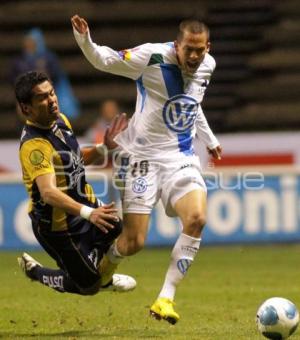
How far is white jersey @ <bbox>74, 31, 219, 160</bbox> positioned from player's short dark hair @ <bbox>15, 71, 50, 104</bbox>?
72cm

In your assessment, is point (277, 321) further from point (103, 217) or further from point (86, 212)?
point (86, 212)

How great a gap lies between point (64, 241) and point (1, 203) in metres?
5.67

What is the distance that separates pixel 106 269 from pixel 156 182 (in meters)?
0.71

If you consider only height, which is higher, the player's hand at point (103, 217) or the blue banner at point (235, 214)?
the player's hand at point (103, 217)

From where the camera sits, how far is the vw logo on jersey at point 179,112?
8336 millimetres

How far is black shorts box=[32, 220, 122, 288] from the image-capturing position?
7.91 meters

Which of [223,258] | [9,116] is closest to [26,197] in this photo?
[223,258]

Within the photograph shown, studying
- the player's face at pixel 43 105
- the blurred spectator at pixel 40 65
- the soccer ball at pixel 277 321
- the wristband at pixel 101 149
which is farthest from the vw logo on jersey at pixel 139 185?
the blurred spectator at pixel 40 65

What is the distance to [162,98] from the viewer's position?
8.36 metres

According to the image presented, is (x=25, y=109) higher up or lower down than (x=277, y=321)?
higher up

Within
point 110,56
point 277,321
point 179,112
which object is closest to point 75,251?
point 179,112

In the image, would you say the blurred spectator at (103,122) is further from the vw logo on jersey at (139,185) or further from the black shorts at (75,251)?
the black shorts at (75,251)

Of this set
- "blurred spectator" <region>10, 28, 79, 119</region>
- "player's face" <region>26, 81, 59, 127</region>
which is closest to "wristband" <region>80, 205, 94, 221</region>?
"player's face" <region>26, 81, 59, 127</region>

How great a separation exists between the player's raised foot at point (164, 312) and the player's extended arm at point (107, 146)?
1263mm
